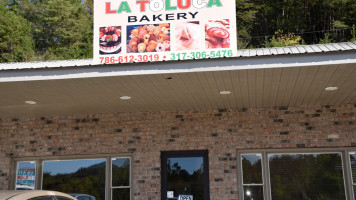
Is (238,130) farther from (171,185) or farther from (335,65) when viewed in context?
(335,65)

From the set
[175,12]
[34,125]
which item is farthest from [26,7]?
[175,12]

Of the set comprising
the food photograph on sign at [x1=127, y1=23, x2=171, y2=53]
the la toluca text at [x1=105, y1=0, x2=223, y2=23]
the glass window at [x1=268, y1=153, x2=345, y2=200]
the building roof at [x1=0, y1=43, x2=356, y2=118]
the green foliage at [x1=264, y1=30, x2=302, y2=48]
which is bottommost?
the glass window at [x1=268, y1=153, x2=345, y2=200]

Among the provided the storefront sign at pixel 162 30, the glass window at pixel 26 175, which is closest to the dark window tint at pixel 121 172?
the glass window at pixel 26 175

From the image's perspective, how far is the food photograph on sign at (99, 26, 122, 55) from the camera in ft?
29.1

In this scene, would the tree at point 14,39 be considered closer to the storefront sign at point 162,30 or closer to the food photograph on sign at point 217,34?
the storefront sign at point 162,30

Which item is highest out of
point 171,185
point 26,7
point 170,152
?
point 26,7

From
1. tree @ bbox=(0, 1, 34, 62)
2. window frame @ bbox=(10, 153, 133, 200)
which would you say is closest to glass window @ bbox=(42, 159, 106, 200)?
window frame @ bbox=(10, 153, 133, 200)

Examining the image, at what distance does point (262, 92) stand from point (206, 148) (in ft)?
7.89

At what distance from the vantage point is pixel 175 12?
9039 millimetres

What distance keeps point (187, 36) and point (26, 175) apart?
5990mm

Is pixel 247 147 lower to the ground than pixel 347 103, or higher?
lower

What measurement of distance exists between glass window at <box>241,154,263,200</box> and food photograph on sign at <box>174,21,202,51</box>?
323cm

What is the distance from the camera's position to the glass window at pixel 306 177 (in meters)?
9.57

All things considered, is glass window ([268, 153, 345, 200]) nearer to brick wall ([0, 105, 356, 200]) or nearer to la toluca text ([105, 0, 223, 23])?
brick wall ([0, 105, 356, 200])
